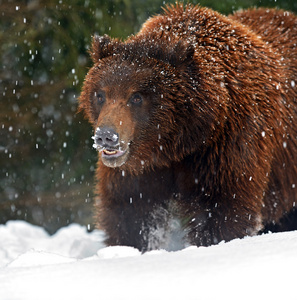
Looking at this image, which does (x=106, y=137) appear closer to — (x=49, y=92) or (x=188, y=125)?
(x=188, y=125)

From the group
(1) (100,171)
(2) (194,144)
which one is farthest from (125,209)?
(2) (194,144)

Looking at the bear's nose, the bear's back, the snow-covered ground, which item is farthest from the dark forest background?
the snow-covered ground

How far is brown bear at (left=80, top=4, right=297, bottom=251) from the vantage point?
496cm

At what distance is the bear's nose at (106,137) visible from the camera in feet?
14.7

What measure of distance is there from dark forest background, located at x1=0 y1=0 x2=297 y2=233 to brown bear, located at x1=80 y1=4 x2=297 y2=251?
2.75m

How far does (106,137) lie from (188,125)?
0.86m

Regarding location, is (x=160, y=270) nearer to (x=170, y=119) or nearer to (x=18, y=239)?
(x=170, y=119)

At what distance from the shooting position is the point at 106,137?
4.50 m

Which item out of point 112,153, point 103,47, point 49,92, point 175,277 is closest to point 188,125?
point 112,153

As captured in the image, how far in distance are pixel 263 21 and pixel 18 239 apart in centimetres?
391

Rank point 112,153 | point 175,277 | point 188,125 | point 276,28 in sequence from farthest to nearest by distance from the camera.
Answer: point 276,28 → point 188,125 → point 112,153 → point 175,277

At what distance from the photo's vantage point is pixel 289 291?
2.63 meters

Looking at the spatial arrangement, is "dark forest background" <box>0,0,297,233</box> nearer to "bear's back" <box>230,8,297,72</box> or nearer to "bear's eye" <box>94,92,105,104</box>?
"bear's back" <box>230,8,297,72</box>

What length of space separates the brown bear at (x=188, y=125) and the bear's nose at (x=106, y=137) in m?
0.01
